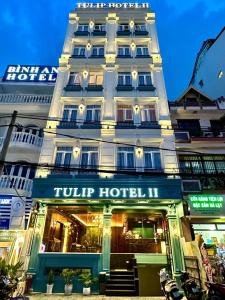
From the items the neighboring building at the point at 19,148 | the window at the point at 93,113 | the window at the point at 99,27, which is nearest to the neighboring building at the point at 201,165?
the window at the point at 93,113

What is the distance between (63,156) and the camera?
1370 cm

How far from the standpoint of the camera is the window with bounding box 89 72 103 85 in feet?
55.1

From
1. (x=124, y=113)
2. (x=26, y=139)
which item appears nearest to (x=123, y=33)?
(x=124, y=113)

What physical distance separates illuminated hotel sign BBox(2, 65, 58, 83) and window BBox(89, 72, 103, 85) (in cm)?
372

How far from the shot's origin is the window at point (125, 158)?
13309mm

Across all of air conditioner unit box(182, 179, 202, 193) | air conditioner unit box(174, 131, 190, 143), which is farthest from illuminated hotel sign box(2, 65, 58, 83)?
air conditioner unit box(182, 179, 202, 193)

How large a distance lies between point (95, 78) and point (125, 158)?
707 cm

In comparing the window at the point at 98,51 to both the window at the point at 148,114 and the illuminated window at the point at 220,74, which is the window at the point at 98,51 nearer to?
the window at the point at 148,114

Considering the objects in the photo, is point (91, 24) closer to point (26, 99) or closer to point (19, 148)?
point (26, 99)

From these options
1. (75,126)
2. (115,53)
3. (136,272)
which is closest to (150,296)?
(136,272)

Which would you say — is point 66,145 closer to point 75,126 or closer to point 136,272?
point 75,126

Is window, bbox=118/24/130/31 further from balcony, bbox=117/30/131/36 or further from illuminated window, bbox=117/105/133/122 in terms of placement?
illuminated window, bbox=117/105/133/122

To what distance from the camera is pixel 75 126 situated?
47.3 ft

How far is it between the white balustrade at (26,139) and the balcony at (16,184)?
2349 millimetres
